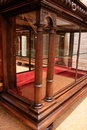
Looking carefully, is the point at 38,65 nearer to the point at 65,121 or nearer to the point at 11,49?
the point at 11,49

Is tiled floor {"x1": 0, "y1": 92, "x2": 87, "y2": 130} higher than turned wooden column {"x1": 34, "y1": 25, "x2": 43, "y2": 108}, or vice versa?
turned wooden column {"x1": 34, "y1": 25, "x2": 43, "y2": 108}

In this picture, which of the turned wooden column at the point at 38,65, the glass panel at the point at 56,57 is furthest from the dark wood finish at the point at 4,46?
the turned wooden column at the point at 38,65

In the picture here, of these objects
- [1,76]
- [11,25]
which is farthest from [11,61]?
[11,25]

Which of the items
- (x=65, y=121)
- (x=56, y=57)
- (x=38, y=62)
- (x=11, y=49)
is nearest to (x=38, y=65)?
(x=38, y=62)

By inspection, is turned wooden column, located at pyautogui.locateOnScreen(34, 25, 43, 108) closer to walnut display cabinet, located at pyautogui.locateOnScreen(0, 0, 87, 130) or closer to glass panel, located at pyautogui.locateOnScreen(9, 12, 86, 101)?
walnut display cabinet, located at pyautogui.locateOnScreen(0, 0, 87, 130)

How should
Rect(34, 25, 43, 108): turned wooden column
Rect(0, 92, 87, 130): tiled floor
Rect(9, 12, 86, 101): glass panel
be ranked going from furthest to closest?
1. Rect(9, 12, 86, 101): glass panel
2. Rect(0, 92, 87, 130): tiled floor
3. Rect(34, 25, 43, 108): turned wooden column

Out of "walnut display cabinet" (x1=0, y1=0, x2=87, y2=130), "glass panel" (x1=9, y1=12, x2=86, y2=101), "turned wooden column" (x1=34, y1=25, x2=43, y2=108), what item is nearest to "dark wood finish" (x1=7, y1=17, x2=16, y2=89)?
"walnut display cabinet" (x1=0, y1=0, x2=87, y2=130)

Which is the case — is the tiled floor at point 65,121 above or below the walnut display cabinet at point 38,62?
below

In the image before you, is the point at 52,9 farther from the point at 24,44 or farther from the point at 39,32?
the point at 24,44

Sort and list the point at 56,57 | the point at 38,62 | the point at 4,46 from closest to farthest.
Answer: the point at 38,62 < the point at 4,46 < the point at 56,57

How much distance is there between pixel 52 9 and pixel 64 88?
1037mm

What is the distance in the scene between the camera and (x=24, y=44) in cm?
228

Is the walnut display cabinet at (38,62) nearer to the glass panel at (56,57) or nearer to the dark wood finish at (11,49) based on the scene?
the dark wood finish at (11,49)

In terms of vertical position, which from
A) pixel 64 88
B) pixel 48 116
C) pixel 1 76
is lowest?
pixel 48 116
